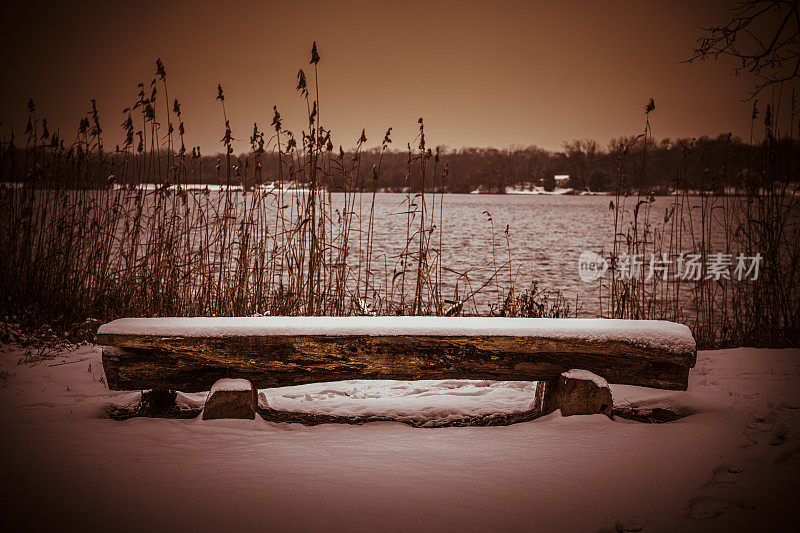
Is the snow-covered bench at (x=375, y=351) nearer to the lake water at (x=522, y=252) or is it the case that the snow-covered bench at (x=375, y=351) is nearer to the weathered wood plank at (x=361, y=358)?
the weathered wood plank at (x=361, y=358)

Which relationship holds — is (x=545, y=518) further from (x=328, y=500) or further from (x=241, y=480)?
(x=241, y=480)

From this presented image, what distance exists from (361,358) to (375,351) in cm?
7

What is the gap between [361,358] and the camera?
2.54 meters

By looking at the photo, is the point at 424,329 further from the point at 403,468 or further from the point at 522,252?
the point at 522,252

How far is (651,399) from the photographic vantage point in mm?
3064

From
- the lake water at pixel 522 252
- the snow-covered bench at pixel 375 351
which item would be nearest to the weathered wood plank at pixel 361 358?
the snow-covered bench at pixel 375 351

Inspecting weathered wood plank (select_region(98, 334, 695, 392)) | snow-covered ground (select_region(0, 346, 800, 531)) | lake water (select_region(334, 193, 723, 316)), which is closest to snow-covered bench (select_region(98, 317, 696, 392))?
weathered wood plank (select_region(98, 334, 695, 392))

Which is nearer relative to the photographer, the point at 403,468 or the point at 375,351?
the point at 403,468

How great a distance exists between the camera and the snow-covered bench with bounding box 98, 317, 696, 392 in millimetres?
2521

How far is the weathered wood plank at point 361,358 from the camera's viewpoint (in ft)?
8.28

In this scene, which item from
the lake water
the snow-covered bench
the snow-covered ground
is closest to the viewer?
the snow-covered ground

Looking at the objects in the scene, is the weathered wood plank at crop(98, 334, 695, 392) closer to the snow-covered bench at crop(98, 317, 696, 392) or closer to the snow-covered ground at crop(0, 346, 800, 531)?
the snow-covered bench at crop(98, 317, 696, 392)

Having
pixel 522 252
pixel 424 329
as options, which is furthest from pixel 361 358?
pixel 522 252

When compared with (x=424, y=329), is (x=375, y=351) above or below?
below
